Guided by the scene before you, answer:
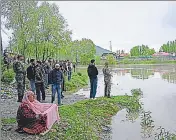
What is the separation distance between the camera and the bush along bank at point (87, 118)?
8.55 metres

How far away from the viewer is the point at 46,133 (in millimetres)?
7992

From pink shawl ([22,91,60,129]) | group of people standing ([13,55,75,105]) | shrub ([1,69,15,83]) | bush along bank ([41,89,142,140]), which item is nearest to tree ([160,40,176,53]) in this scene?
shrub ([1,69,15,83])

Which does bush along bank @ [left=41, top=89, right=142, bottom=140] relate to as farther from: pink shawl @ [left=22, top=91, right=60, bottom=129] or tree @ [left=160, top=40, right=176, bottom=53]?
tree @ [left=160, top=40, right=176, bottom=53]

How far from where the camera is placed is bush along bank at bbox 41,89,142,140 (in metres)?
8.55

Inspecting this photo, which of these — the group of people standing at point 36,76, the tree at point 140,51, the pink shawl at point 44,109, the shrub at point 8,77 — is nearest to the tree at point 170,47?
the tree at point 140,51

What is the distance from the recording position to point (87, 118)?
433 inches

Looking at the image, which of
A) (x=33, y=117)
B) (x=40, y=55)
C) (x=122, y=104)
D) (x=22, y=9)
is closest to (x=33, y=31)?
(x=22, y=9)

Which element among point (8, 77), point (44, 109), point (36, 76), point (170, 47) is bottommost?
point (44, 109)

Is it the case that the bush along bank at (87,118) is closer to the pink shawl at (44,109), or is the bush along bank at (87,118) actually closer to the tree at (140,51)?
the pink shawl at (44,109)

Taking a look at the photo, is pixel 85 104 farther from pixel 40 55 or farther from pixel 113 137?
pixel 40 55

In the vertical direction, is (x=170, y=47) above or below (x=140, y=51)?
above

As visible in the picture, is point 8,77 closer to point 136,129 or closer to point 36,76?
point 36,76

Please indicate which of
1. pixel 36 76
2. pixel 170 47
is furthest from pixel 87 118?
pixel 170 47

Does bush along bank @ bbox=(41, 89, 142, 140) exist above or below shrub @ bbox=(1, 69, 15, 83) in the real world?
below
